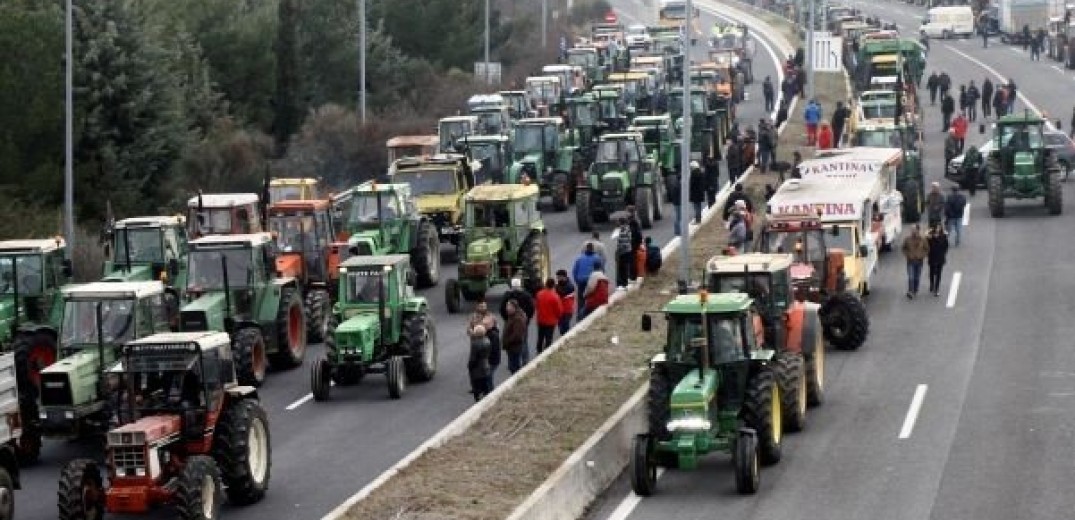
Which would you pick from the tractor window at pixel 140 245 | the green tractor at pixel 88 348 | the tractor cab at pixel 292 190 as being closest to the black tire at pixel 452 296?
the tractor window at pixel 140 245

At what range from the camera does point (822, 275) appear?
3584cm

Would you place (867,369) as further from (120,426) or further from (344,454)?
(120,426)

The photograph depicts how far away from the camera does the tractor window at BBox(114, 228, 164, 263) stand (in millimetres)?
36406

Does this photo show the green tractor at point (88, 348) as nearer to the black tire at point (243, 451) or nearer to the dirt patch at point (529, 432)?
the black tire at point (243, 451)

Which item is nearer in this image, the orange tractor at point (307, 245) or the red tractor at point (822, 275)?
the red tractor at point (822, 275)

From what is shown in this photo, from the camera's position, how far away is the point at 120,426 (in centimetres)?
2478

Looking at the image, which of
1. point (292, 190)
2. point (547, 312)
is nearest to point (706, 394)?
point (547, 312)

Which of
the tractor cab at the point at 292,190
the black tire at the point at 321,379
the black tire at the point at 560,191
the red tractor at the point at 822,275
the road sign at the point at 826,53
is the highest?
the road sign at the point at 826,53

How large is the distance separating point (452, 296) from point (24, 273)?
29.0ft

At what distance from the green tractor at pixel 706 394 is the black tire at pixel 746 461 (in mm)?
26

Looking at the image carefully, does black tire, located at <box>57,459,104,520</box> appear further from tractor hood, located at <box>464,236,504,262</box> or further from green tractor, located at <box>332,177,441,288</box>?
green tractor, located at <box>332,177,441,288</box>

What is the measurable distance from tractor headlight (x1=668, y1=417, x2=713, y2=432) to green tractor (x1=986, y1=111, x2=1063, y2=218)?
2536 centimetres

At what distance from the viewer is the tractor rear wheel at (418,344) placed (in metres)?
33.3

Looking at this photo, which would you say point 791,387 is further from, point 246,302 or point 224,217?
point 224,217
